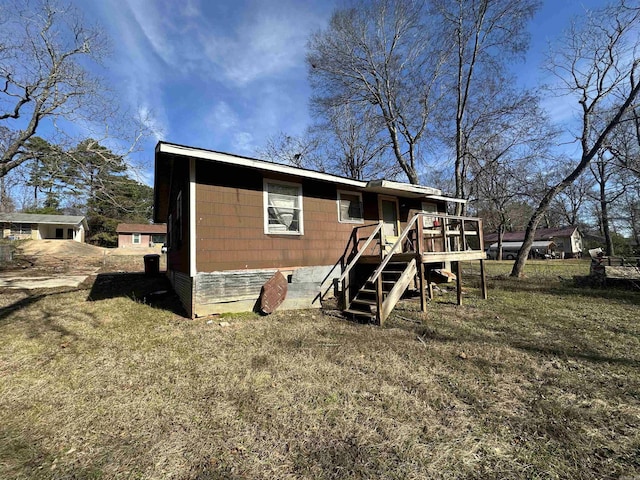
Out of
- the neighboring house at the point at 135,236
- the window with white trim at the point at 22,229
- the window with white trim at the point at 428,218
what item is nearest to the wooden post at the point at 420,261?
the window with white trim at the point at 428,218

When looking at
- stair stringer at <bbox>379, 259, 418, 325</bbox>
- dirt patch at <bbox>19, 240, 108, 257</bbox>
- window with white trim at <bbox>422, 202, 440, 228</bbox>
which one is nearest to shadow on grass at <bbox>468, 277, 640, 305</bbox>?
window with white trim at <bbox>422, 202, 440, 228</bbox>

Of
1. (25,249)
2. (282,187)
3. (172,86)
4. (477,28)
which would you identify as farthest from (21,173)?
(477,28)

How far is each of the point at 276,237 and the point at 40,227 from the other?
36.2 m

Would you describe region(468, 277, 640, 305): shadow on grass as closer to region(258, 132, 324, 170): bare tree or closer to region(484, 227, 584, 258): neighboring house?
region(258, 132, 324, 170): bare tree

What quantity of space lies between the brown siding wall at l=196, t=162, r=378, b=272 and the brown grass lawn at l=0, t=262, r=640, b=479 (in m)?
1.53

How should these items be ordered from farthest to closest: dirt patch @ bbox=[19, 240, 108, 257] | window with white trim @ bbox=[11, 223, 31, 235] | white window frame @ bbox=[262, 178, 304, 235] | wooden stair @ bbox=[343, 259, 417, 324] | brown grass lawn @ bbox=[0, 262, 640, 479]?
1. window with white trim @ bbox=[11, 223, 31, 235]
2. dirt patch @ bbox=[19, 240, 108, 257]
3. white window frame @ bbox=[262, 178, 304, 235]
4. wooden stair @ bbox=[343, 259, 417, 324]
5. brown grass lawn @ bbox=[0, 262, 640, 479]

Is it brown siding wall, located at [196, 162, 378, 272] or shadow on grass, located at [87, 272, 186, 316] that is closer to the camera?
brown siding wall, located at [196, 162, 378, 272]

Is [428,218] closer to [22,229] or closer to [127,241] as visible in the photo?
[127,241]

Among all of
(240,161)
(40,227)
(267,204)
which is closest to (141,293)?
(267,204)

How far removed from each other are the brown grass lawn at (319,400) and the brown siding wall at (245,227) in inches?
60.1

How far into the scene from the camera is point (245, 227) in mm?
6344

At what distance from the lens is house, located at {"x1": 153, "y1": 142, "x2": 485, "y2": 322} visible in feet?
18.9

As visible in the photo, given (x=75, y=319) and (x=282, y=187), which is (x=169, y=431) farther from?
(x=282, y=187)

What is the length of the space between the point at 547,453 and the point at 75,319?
6.97m
